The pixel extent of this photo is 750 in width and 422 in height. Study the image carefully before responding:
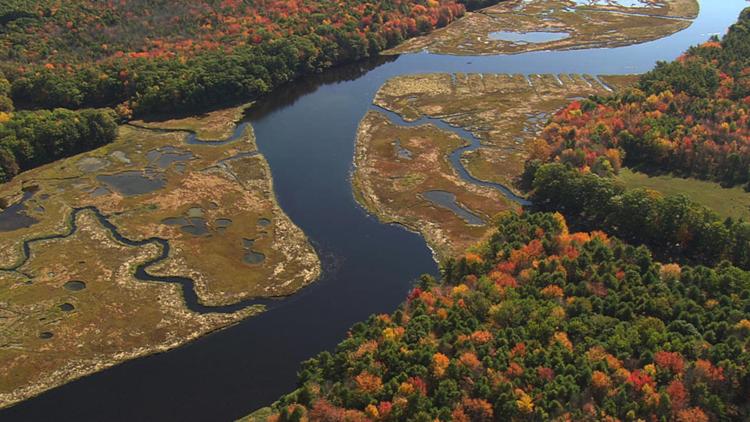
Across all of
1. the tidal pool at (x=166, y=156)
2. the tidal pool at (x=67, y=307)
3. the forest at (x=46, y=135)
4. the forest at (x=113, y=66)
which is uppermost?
the forest at (x=113, y=66)

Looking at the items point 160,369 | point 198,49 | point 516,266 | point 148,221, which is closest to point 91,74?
point 198,49

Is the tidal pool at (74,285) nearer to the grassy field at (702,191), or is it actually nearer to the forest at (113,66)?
the forest at (113,66)

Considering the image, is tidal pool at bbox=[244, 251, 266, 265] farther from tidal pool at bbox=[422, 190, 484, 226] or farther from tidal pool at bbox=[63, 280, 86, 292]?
tidal pool at bbox=[422, 190, 484, 226]

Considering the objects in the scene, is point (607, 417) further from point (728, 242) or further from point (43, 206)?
point (43, 206)

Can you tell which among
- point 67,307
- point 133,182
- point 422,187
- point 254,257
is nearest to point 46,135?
point 133,182

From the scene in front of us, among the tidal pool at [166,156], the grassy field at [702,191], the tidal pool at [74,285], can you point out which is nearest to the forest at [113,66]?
the tidal pool at [166,156]

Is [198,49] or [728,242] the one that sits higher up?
[198,49]
